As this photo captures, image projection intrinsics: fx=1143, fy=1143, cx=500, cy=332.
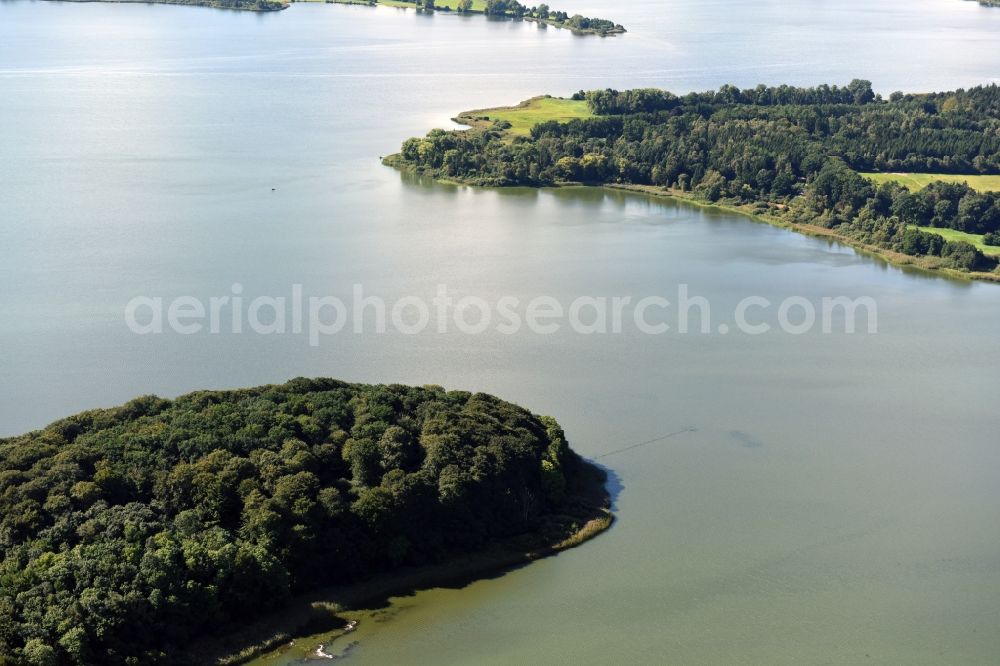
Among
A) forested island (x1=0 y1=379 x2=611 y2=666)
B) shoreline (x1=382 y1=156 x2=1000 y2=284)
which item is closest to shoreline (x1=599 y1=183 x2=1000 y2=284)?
shoreline (x1=382 y1=156 x2=1000 y2=284)

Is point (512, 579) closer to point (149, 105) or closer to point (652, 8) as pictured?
point (149, 105)

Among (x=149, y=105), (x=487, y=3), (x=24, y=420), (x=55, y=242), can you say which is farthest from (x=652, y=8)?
(x=24, y=420)

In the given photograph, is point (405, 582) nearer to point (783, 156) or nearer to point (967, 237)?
point (967, 237)

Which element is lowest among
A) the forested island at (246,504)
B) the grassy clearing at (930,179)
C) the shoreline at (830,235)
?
the forested island at (246,504)

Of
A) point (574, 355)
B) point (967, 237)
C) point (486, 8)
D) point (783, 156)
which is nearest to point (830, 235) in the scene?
point (967, 237)

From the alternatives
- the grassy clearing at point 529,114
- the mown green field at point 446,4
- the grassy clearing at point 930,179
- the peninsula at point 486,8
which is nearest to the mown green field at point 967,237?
the grassy clearing at point 930,179

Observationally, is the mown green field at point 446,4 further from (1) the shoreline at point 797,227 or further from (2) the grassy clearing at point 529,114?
(1) the shoreline at point 797,227

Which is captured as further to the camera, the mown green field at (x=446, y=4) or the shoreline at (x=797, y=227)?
the mown green field at (x=446, y=4)
